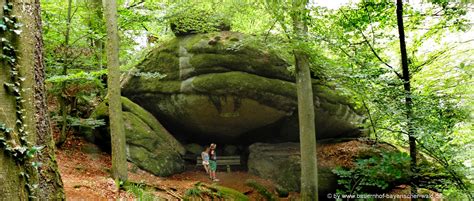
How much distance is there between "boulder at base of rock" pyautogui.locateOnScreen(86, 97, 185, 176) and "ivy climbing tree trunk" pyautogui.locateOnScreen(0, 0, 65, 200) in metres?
6.59

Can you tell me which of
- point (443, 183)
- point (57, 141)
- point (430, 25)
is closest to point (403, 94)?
point (443, 183)

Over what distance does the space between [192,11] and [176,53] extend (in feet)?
5.59

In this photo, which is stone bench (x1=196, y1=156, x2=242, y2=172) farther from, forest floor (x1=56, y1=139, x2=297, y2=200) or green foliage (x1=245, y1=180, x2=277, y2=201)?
green foliage (x1=245, y1=180, x2=277, y2=201)

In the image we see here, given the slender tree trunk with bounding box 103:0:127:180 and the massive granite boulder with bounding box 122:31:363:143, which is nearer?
the slender tree trunk with bounding box 103:0:127:180

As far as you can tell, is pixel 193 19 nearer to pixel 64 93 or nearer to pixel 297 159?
pixel 64 93

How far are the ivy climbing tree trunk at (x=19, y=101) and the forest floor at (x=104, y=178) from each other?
3578 millimetres

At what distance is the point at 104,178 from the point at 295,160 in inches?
243

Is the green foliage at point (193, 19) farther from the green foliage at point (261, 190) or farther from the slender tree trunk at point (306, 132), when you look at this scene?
the green foliage at point (261, 190)

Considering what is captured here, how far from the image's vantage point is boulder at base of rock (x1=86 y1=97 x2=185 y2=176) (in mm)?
9445

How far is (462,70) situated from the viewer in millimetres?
5879

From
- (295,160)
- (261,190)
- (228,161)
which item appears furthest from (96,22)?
(295,160)

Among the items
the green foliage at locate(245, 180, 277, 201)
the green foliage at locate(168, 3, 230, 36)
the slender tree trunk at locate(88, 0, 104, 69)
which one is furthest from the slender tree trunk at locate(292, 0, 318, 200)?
the slender tree trunk at locate(88, 0, 104, 69)

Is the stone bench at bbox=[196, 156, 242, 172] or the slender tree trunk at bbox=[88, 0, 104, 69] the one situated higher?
the slender tree trunk at bbox=[88, 0, 104, 69]

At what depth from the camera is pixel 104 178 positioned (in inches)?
297
